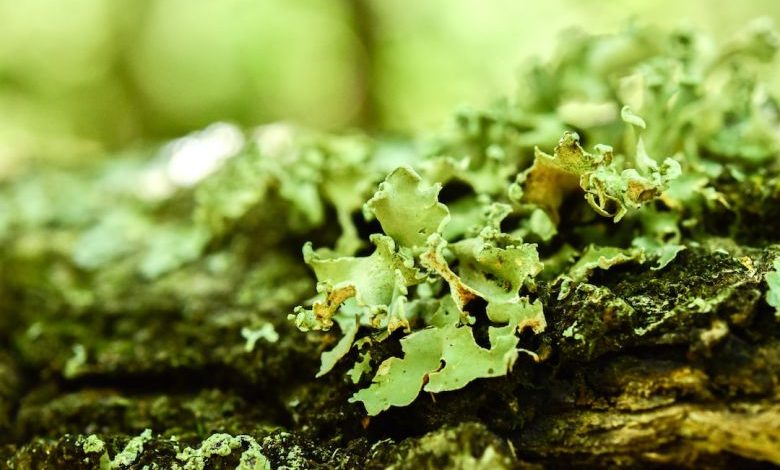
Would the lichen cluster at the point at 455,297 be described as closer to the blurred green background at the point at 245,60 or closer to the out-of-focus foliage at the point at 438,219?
the out-of-focus foliage at the point at 438,219

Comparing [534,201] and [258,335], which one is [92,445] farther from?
[534,201]

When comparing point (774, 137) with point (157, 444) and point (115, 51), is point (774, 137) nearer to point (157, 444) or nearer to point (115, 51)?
point (157, 444)

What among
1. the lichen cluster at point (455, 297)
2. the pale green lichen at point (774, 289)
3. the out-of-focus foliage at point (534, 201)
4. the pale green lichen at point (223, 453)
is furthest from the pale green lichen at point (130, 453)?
the pale green lichen at point (774, 289)

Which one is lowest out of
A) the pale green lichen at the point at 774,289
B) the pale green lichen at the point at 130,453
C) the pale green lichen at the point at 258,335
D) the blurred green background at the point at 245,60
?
the blurred green background at the point at 245,60

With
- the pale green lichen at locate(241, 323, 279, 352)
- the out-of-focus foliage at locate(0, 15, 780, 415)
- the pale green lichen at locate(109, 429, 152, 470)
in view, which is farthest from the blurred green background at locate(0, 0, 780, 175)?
the pale green lichen at locate(109, 429, 152, 470)

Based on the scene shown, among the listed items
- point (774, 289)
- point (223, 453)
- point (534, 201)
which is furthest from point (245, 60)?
point (774, 289)

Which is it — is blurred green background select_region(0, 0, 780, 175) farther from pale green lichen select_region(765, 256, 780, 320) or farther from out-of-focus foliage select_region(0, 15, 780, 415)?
pale green lichen select_region(765, 256, 780, 320)

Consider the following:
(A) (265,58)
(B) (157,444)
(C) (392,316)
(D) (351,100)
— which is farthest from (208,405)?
(A) (265,58)

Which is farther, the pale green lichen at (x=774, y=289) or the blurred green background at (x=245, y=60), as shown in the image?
the blurred green background at (x=245, y=60)
